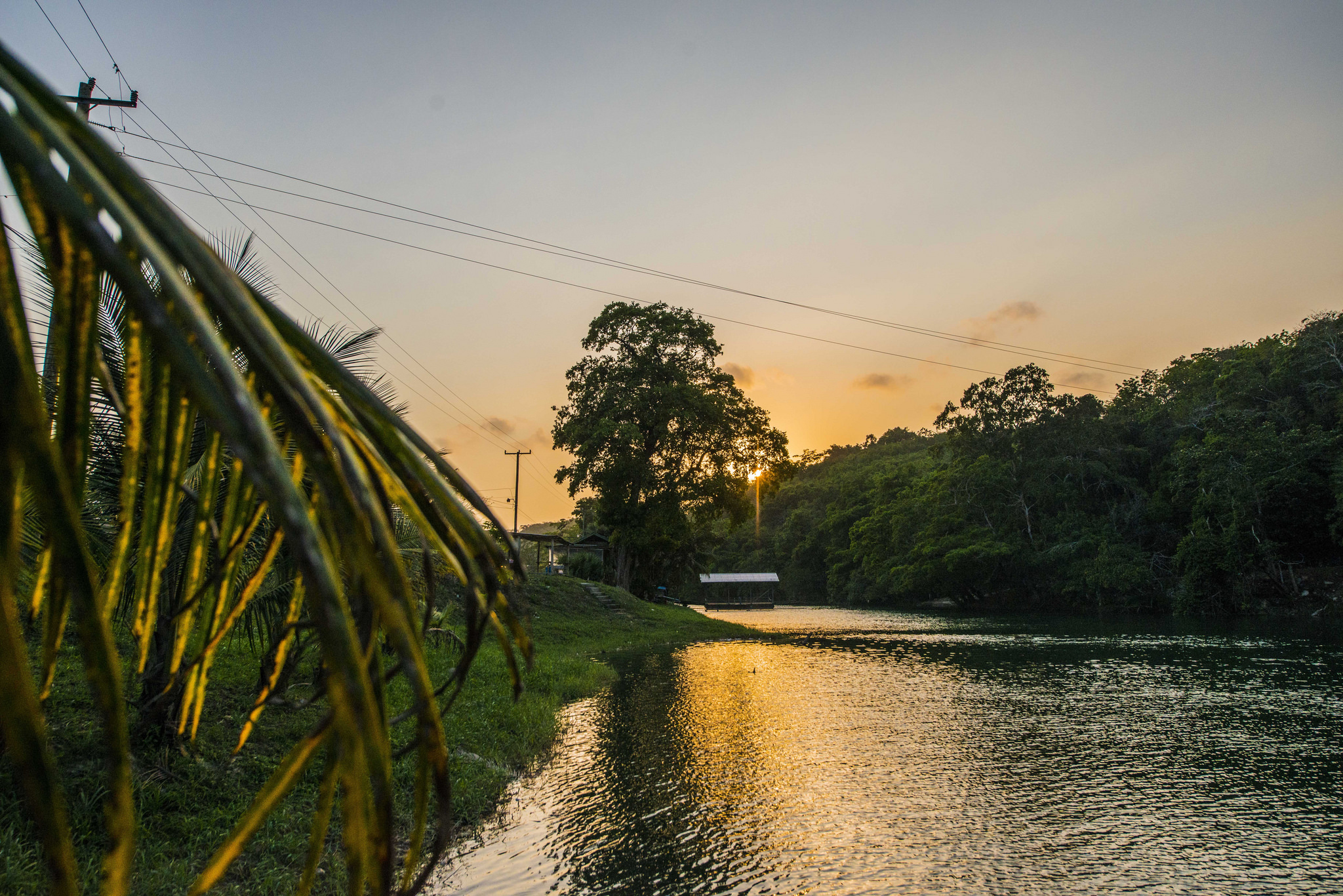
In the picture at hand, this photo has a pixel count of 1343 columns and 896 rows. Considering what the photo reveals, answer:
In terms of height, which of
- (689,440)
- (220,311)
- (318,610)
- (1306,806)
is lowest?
(1306,806)

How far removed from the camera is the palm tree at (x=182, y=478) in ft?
1.59

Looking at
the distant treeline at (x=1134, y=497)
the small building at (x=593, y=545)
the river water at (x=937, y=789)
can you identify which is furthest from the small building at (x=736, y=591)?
the river water at (x=937, y=789)

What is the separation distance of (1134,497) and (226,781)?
4505 cm

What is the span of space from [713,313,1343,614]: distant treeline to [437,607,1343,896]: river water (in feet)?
68.3

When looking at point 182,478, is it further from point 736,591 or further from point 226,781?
point 736,591

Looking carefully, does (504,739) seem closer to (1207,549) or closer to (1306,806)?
(1306,806)

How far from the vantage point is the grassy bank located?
4.18 meters

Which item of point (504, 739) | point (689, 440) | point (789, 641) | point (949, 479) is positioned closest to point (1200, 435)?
point (949, 479)

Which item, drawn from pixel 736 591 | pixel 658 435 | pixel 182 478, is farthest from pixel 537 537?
pixel 736 591

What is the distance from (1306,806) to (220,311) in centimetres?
840

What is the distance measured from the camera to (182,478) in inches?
31.3

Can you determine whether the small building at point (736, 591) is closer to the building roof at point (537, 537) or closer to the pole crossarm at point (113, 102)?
the building roof at point (537, 537)

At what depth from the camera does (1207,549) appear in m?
32.3

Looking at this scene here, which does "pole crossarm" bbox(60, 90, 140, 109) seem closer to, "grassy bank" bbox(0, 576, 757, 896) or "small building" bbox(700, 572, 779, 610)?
"grassy bank" bbox(0, 576, 757, 896)
